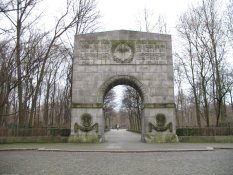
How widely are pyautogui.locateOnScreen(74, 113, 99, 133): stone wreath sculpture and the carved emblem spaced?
15.3 feet

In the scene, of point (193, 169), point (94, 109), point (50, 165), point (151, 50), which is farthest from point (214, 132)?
point (50, 165)

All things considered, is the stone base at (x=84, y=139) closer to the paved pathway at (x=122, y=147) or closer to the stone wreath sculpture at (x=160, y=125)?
the paved pathway at (x=122, y=147)

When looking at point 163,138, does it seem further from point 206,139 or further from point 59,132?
point 59,132

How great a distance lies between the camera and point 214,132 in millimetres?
19359

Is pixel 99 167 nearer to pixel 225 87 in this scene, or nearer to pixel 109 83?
pixel 109 83

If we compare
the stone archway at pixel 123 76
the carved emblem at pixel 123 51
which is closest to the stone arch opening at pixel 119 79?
the stone archway at pixel 123 76

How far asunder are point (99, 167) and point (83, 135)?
1067cm

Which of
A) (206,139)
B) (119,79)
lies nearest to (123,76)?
(119,79)

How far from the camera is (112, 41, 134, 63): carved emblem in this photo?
20.1 meters

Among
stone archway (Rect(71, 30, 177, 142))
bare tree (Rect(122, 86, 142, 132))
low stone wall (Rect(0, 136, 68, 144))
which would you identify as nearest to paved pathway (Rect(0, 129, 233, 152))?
low stone wall (Rect(0, 136, 68, 144))

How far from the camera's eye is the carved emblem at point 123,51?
2009 cm

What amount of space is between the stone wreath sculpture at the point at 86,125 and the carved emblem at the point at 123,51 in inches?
184

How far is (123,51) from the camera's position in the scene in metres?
20.3

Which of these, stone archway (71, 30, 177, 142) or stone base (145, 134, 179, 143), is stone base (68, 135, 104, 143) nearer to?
stone archway (71, 30, 177, 142)
